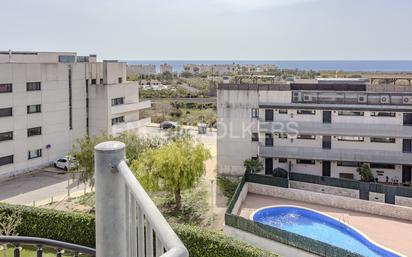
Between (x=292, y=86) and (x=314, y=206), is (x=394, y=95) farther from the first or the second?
(x=314, y=206)

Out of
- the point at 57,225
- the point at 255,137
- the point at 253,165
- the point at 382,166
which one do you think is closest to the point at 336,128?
the point at 382,166

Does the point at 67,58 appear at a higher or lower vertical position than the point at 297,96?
higher

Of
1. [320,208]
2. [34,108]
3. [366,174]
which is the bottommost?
[320,208]

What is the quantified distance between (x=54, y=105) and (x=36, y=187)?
829cm

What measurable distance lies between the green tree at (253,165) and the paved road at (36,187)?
1183 cm

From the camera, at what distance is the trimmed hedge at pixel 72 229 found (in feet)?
51.4

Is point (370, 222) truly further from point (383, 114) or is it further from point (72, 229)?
point (72, 229)

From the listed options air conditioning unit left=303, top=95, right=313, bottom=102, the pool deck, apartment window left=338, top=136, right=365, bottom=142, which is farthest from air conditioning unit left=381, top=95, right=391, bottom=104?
the pool deck

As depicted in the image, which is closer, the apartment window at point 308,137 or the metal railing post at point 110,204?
the metal railing post at point 110,204

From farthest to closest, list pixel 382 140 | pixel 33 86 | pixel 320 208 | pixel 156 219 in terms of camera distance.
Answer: pixel 33 86 < pixel 382 140 < pixel 320 208 < pixel 156 219

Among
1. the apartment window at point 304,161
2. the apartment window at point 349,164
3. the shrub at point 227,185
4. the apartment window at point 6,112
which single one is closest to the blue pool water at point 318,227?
the shrub at point 227,185

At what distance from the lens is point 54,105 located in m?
33.5

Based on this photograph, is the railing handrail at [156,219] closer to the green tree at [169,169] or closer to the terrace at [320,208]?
the terrace at [320,208]

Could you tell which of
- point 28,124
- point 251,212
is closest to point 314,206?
point 251,212
